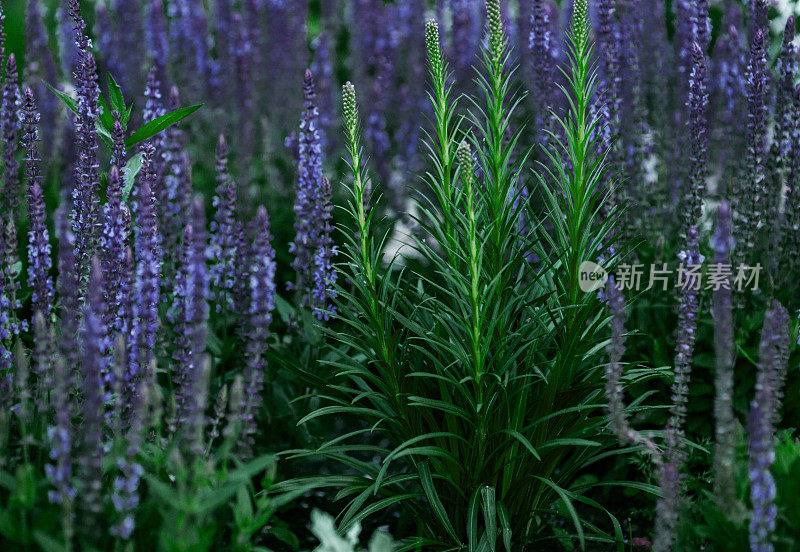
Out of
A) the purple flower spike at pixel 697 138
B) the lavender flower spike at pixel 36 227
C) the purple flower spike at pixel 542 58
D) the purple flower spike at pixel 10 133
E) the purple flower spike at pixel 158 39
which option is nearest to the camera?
the lavender flower spike at pixel 36 227

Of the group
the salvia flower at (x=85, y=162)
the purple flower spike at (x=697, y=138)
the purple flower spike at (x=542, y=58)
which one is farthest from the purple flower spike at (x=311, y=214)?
the purple flower spike at (x=697, y=138)

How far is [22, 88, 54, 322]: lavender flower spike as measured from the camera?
3.14 metres

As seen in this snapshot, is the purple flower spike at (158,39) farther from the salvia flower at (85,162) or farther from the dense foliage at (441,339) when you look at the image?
the salvia flower at (85,162)

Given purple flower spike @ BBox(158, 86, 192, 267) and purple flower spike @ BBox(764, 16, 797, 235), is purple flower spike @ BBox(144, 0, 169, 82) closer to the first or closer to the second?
purple flower spike @ BBox(158, 86, 192, 267)

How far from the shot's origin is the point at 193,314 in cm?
254

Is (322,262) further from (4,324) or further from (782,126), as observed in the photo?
(782,126)

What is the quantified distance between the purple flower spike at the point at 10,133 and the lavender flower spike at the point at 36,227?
0.21 m

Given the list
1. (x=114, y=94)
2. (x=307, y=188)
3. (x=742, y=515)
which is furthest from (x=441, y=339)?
(x=114, y=94)

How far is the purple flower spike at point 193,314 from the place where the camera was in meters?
2.33

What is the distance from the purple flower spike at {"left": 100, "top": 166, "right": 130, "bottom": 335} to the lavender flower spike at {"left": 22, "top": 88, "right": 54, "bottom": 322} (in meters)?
0.23

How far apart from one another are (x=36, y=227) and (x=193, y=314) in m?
0.98

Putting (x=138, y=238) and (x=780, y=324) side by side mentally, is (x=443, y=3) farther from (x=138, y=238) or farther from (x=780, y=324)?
(x=780, y=324)

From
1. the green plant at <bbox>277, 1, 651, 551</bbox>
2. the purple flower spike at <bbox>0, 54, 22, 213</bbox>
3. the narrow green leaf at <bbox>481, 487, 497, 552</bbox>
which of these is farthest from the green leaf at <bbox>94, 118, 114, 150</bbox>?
the narrow green leaf at <bbox>481, 487, 497, 552</bbox>

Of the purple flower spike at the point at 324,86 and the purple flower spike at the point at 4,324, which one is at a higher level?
the purple flower spike at the point at 324,86
